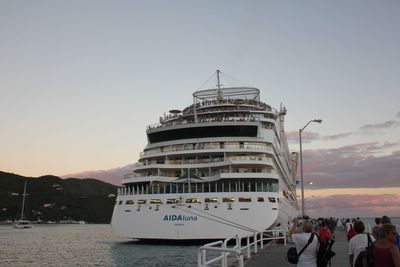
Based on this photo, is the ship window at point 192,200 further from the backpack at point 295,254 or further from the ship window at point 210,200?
the backpack at point 295,254

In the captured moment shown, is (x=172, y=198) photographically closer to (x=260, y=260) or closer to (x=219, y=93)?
(x=260, y=260)

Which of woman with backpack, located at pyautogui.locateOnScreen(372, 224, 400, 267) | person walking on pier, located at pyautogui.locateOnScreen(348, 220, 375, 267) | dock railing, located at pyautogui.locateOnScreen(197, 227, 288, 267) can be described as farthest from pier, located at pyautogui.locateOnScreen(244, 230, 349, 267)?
woman with backpack, located at pyautogui.locateOnScreen(372, 224, 400, 267)

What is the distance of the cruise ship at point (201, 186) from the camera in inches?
1393

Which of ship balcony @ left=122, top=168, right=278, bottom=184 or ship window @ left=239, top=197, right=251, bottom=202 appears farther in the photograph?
ship balcony @ left=122, top=168, right=278, bottom=184

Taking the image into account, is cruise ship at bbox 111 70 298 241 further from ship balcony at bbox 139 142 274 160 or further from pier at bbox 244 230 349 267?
pier at bbox 244 230 349 267

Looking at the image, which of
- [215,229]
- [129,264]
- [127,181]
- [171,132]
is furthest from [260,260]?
[171,132]

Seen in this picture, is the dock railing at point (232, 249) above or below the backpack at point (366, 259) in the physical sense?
below

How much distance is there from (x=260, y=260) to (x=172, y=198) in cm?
1975

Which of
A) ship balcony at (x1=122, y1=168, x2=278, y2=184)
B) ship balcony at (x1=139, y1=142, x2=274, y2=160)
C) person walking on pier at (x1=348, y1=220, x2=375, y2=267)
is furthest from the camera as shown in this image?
ship balcony at (x1=139, y1=142, x2=274, y2=160)

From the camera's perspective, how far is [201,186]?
37719 millimetres

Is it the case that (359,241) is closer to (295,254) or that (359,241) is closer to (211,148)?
(295,254)

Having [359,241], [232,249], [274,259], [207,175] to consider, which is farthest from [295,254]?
[207,175]

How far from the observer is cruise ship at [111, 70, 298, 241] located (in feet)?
116

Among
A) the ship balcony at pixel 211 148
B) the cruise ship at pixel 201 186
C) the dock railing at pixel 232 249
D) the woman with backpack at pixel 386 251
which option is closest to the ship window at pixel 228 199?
the cruise ship at pixel 201 186
